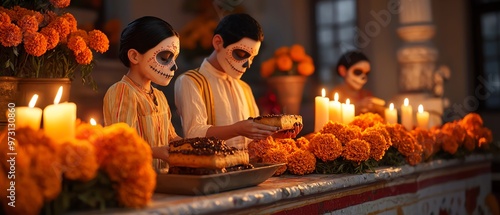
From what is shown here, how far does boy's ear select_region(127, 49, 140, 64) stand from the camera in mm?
2584

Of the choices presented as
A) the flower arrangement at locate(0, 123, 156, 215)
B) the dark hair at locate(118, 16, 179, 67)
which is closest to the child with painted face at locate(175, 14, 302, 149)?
the dark hair at locate(118, 16, 179, 67)

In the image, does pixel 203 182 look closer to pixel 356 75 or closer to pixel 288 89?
pixel 356 75

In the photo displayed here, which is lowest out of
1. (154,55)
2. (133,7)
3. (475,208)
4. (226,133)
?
(475,208)

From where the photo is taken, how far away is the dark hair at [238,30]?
308 centimetres

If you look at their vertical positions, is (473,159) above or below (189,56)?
below

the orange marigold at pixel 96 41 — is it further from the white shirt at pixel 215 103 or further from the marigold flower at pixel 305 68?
the marigold flower at pixel 305 68

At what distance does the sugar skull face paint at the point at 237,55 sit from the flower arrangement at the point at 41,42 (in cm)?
66

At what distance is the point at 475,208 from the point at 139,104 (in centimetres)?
246

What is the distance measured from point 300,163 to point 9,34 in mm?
1202

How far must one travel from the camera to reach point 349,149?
9.30 feet

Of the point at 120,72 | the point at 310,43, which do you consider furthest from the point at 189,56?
the point at 310,43

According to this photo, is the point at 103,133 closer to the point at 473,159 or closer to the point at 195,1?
the point at 473,159

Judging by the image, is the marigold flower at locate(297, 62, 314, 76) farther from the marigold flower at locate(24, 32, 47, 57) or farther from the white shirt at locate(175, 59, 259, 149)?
the marigold flower at locate(24, 32, 47, 57)

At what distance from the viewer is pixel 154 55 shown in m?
2.56
